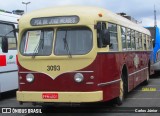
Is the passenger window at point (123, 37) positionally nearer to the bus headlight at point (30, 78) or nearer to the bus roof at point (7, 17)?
the bus headlight at point (30, 78)

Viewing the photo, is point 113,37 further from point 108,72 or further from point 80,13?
point 80,13

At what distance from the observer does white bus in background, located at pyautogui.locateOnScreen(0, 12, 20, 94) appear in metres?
14.3

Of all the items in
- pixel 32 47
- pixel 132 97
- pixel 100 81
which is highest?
pixel 32 47

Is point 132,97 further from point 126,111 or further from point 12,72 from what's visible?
point 12,72

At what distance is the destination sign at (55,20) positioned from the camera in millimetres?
10578

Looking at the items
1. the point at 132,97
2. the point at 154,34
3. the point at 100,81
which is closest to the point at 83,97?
the point at 100,81

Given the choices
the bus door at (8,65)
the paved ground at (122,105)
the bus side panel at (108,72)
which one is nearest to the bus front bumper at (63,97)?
the bus side panel at (108,72)

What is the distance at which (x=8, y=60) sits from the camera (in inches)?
573

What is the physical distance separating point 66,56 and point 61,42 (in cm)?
40

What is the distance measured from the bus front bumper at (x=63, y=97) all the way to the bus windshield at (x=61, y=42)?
3.16 feet

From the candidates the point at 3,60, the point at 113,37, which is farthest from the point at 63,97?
the point at 3,60

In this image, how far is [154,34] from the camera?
2619 centimetres

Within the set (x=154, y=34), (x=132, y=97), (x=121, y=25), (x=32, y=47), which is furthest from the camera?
(x=154, y=34)

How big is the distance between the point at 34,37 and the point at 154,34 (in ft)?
53.3
